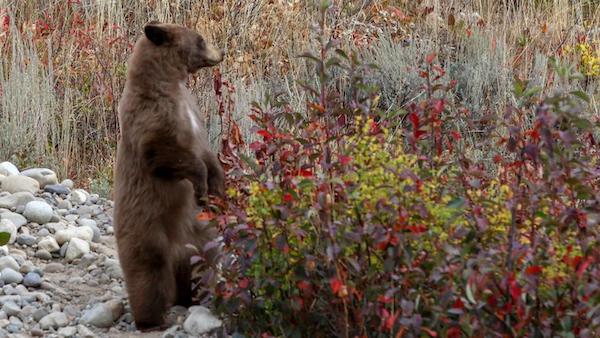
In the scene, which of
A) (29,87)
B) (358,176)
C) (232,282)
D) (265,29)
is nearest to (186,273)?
(232,282)

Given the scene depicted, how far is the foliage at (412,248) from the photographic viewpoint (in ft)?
11.7

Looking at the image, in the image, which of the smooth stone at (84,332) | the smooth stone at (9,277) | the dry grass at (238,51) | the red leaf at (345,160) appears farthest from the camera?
the dry grass at (238,51)

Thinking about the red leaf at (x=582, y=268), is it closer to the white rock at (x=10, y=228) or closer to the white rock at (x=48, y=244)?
the white rock at (x=48, y=244)

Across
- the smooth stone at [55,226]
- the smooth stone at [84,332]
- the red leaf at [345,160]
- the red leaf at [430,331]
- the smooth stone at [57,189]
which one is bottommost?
the smooth stone at [84,332]

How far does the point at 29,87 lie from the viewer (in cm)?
845

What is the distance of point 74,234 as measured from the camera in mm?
6297

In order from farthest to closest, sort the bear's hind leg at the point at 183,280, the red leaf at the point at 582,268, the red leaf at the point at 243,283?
the bear's hind leg at the point at 183,280 < the red leaf at the point at 243,283 < the red leaf at the point at 582,268

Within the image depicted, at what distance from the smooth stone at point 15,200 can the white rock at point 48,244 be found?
1.57 ft

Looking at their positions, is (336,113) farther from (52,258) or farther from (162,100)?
(52,258)

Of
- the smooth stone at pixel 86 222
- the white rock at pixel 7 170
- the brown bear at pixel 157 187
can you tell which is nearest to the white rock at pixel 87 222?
the smooth stone at pixel 86 222

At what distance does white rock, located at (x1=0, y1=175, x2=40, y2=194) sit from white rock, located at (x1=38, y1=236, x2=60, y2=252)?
775 mm

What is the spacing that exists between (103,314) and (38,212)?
1.39m

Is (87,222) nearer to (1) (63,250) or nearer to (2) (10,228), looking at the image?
(1) (63,250)

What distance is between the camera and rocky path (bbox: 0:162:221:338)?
5.16 meters
